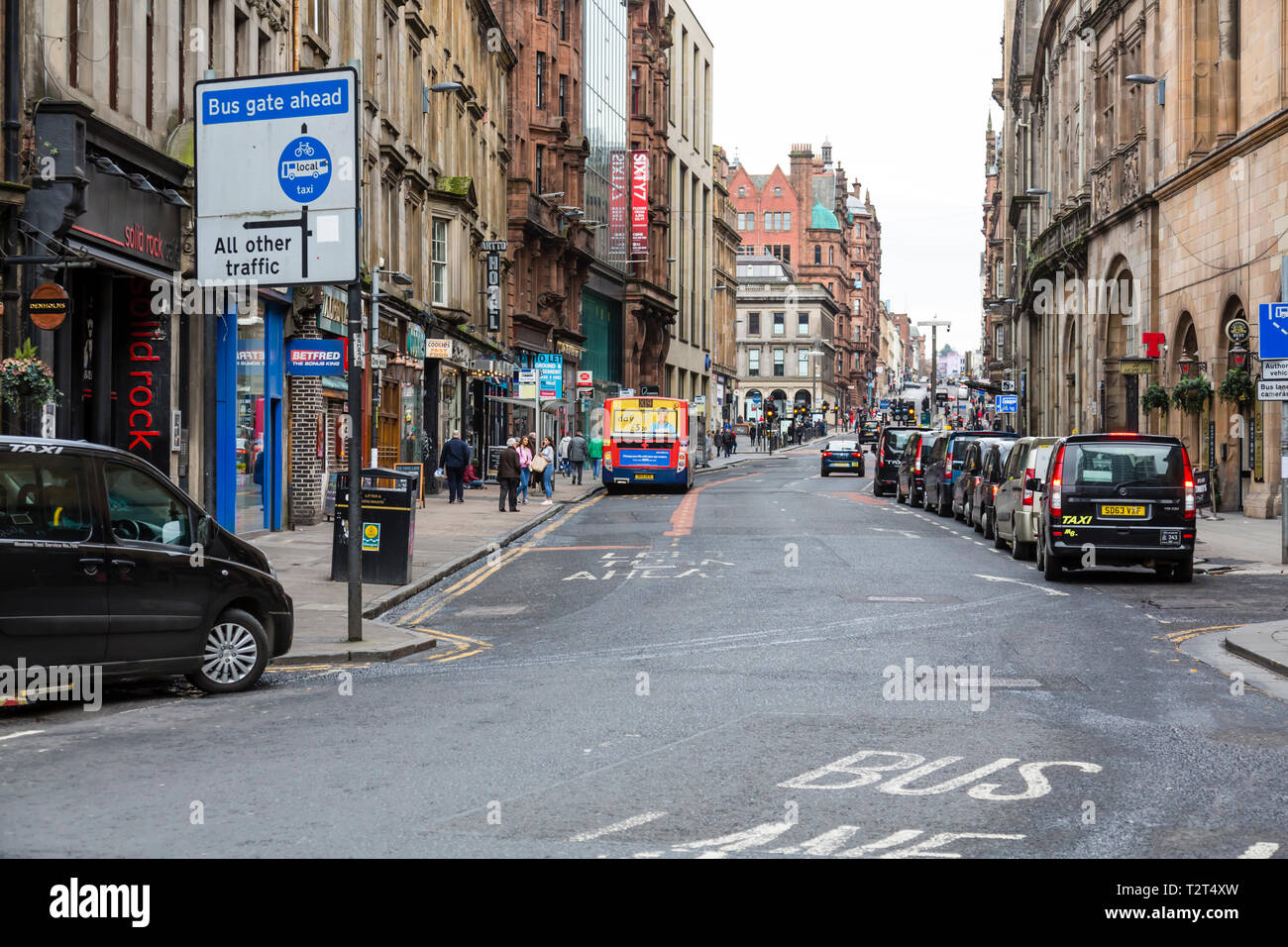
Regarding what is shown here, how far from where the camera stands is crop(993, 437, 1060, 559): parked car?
870 inches

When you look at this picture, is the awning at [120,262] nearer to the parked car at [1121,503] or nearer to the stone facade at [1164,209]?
the parked car at [1121,503]

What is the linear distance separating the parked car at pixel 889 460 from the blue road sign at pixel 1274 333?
2363cm

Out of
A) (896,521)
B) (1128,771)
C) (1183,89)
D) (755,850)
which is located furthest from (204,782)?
(1183,89)

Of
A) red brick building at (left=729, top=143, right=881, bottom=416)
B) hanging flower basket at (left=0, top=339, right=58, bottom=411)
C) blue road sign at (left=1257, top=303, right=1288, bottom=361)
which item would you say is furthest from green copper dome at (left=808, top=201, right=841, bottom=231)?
hanging flower basket at (left=0, top=339, right=58, bottom=411)

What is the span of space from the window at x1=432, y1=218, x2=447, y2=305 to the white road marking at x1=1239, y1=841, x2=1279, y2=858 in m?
38.5

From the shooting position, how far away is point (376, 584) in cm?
1861

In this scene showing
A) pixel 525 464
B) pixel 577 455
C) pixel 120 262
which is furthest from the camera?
pixel 577 455

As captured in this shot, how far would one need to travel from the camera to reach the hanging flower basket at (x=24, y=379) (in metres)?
14.9

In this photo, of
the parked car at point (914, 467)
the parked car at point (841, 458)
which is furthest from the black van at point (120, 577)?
the parked car at point (841, 458)

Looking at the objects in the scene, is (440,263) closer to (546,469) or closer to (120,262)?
(546,469)

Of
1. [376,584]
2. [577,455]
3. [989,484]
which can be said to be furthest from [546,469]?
[376,584]

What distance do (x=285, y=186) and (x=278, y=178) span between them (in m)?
0.11
